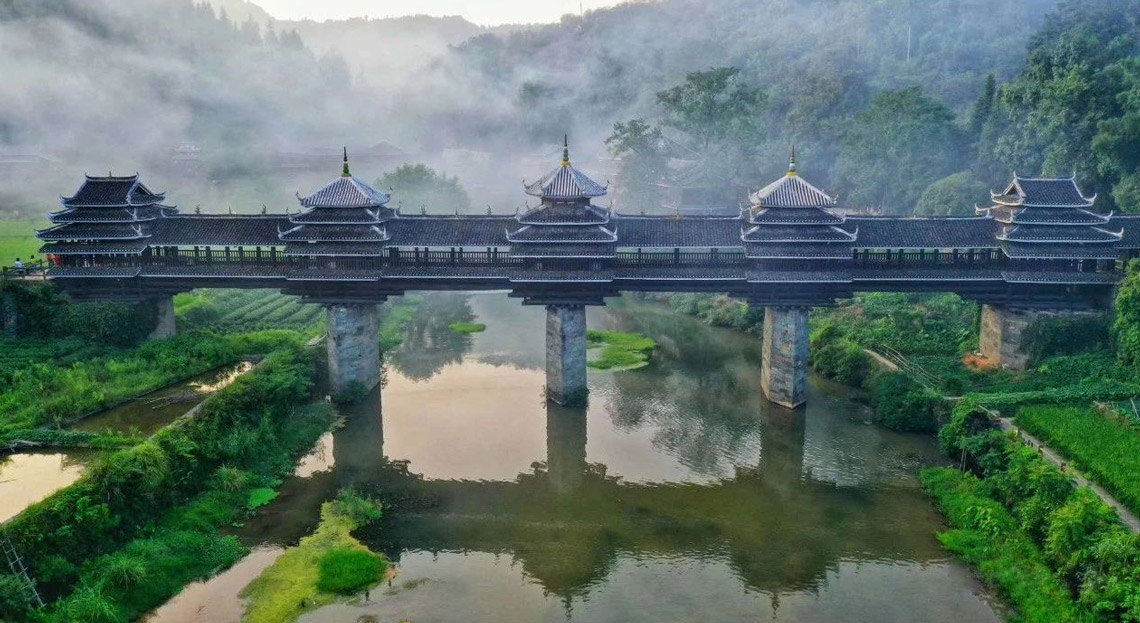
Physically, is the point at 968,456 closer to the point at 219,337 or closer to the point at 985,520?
the point at 985,520

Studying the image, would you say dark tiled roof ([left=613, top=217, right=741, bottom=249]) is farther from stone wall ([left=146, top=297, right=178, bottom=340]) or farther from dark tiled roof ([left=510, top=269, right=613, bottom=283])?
stone wall ([left=146, top=297, right=178, bottom=340])

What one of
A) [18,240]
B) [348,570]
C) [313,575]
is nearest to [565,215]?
[348,570]

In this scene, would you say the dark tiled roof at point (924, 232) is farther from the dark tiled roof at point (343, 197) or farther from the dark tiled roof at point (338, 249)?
the dark tiled roof at point (343, 197)

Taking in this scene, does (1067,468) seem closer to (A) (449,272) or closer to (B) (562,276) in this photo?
(B) (562,276)

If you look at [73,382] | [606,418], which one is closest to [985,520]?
[606,418]

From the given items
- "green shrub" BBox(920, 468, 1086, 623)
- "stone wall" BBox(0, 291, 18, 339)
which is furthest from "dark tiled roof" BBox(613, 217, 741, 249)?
"stone wall" BBox(0, 291, 18, 339)

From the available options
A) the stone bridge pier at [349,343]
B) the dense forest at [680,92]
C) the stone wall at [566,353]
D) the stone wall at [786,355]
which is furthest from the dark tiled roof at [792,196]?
the dense forest at [680,92]
